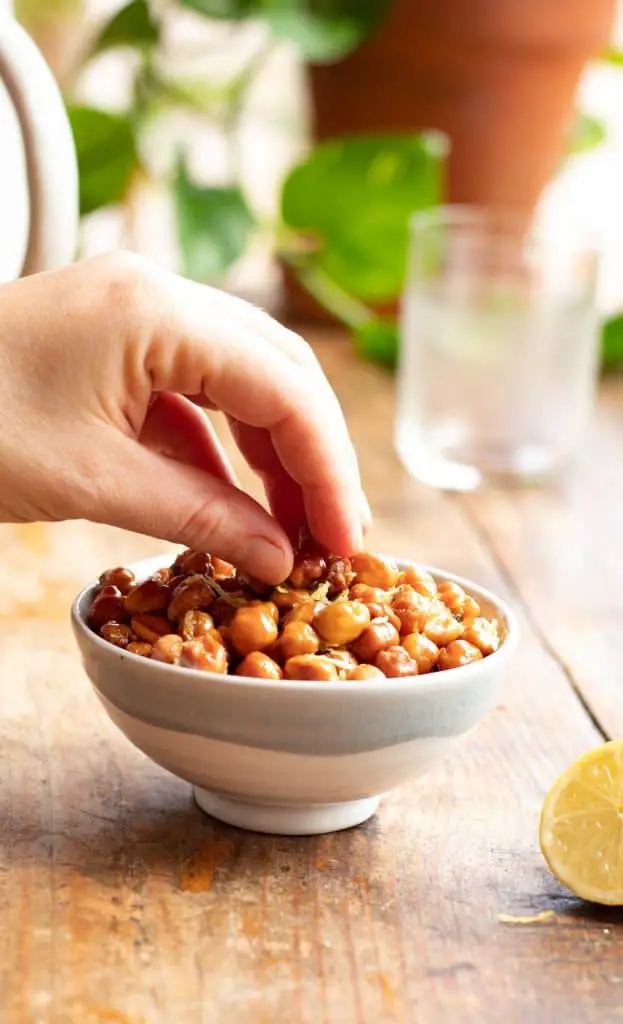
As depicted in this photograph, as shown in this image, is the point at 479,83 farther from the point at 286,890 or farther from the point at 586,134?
the point at 286,890

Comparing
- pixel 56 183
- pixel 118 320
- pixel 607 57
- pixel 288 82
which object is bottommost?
pixel 288 82

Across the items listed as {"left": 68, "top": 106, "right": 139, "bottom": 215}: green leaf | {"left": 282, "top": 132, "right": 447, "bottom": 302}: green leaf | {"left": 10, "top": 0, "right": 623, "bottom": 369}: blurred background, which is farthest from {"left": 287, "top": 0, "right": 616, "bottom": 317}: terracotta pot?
{"left": 68, "top": 106, "right": 139, "bottom": 215}: green leaf

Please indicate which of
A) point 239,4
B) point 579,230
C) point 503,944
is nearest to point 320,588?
point 503,944

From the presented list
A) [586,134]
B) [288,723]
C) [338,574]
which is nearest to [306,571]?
[338,574]

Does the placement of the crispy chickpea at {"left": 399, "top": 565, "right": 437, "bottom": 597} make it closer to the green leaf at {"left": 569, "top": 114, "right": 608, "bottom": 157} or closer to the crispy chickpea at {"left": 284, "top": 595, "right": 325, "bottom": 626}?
the crispy chickpea at {"left": 284, "top": 595, "right": 325, "bottom": 626}

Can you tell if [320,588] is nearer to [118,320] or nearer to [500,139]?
[118,320]

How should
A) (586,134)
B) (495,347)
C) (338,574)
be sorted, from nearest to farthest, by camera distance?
(338,574) < (495,347) < (586,134)
